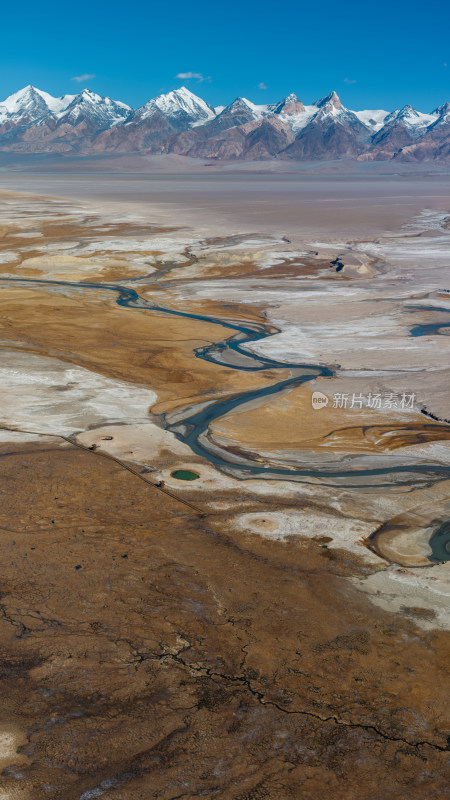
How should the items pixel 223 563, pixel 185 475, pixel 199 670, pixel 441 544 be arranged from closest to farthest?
pixel 199 670, pixel 223 563, pixel 441 544, pixel 185 475

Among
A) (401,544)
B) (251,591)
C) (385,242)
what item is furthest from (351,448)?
(385,242)

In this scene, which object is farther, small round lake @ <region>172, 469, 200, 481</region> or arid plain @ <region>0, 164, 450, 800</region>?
small round lake @ <region>172, 469, 200, 481</region>

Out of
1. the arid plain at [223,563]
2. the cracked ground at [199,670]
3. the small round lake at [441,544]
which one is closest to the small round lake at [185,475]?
the arid plain at [223,563]

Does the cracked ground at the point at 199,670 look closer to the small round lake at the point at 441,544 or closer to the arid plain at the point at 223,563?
the arid plain at the point at 223,563

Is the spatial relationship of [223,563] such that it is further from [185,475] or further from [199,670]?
[185,475]

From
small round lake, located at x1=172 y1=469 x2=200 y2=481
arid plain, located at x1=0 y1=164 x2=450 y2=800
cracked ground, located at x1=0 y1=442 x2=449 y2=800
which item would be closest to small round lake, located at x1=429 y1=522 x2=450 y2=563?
arid plain, located at x1=0 y1=164 x2=450 y2=800

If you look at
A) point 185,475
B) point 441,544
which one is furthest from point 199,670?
point 185,475

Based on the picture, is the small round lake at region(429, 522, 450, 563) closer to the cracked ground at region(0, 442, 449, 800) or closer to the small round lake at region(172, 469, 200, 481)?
the cracked ground at region(0, 442, 449, 800)
